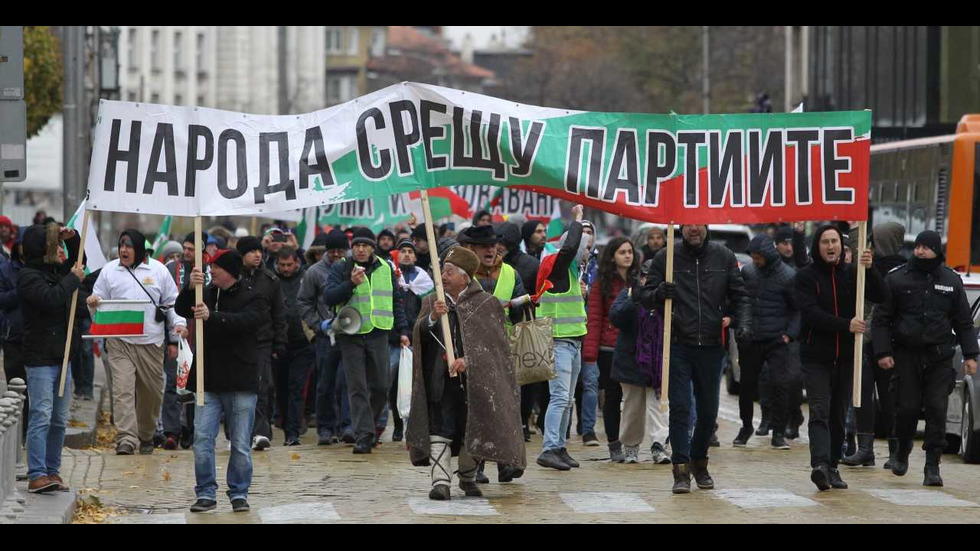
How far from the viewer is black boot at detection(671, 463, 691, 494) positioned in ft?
38.9

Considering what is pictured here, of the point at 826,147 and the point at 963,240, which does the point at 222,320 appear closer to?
the point at 826,147

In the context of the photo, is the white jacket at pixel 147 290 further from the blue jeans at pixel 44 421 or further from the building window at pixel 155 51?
the building window at pixel 155 51

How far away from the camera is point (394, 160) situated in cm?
1174

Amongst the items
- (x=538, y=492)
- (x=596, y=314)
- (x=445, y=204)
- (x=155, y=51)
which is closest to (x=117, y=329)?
(x=596, y=314)

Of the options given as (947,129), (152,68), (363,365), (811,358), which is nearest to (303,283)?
(363,365)

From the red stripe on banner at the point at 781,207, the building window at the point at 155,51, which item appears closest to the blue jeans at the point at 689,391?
the red stripe on banner at the point at 781,207

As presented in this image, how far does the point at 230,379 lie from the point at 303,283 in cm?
480

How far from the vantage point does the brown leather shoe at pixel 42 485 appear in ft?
36.9

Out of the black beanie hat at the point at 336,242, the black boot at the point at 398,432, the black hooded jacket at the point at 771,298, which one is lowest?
the black boot at the point at 398,432

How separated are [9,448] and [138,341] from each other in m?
4.26

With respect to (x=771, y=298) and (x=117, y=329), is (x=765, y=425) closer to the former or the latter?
(x=771, y=298)

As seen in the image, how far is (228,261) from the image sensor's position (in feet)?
36.1

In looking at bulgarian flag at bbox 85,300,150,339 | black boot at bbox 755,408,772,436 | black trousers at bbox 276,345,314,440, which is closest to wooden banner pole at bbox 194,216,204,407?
bulgarian flag at bbox 85,300,150,339

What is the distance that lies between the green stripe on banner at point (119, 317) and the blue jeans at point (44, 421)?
263cm
